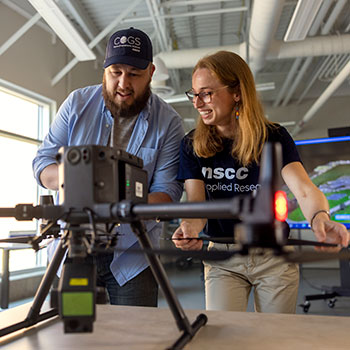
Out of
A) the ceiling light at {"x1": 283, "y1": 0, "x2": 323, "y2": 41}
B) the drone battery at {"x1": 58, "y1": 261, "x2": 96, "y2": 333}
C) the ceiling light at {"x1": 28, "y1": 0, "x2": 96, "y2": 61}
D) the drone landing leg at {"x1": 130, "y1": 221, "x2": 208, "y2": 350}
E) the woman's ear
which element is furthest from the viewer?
the ceiling light at {"x1": 283, "y1": 0, "x2": 323, "y2": 41}

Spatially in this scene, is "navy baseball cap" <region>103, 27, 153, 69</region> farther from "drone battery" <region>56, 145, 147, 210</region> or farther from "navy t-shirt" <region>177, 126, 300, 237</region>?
"drone battery" <region>56, 145, 147, 210</region>

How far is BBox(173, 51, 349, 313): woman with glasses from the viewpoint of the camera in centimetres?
129

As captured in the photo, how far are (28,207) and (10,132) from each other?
5.07 meters

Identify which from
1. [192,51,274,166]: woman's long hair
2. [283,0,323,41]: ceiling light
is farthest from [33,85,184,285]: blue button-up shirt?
[283,0,323,41]: ceiling light

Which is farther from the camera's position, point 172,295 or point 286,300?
point 286,300

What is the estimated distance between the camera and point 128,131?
4.83 ft

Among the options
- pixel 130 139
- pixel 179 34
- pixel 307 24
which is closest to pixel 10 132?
pixel 179 34

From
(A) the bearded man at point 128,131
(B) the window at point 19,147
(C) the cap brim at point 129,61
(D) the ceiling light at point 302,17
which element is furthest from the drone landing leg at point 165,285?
(B) the window at point 19,147

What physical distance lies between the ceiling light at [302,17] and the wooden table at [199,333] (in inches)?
135

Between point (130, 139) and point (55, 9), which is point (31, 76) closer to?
point (55, 9)

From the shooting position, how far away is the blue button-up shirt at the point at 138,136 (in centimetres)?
138

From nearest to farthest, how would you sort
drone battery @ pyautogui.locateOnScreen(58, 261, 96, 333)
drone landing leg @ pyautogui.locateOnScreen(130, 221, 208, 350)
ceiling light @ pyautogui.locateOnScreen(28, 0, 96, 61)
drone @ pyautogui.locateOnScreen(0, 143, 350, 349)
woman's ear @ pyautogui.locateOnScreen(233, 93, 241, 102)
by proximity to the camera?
drone @ pyautogui.locateOnScreen(0, 143, 350, 349) → drone battery @ pyautogui.locateOnScreen(58, 261, 96, 333) → drone landing leg @ pyautogui.locateOnScreen(130, 221, 208, 350) → woman's ear @ pyautogui.locateOnScreen(233, 93, 241, 102) → ceiling light @ pyautogui.locateOnScreen(28, 0, 96, 61)

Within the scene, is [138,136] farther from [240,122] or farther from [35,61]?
[35,61]

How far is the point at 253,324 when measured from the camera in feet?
3.05
